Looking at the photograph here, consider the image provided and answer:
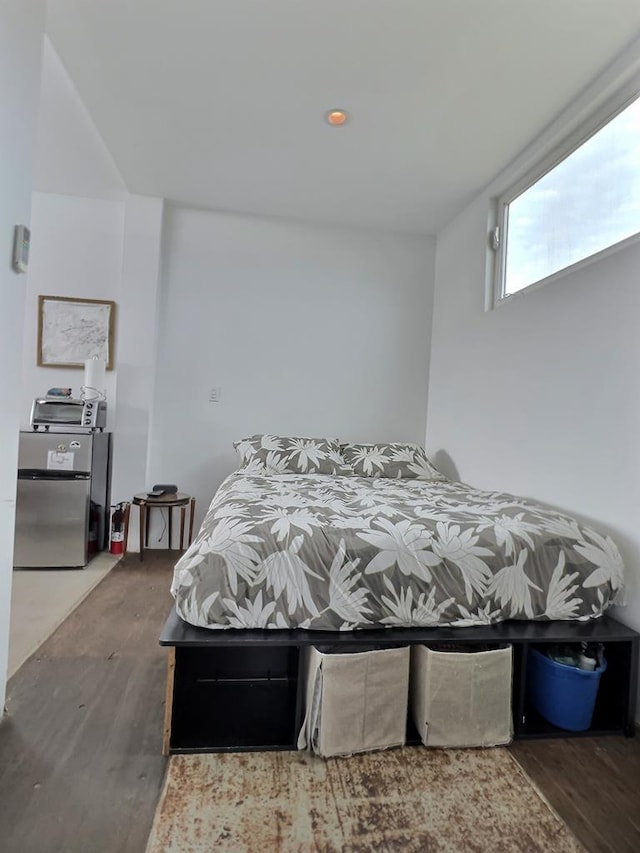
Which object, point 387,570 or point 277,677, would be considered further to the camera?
point 277,677

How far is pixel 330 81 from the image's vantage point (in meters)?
1.94

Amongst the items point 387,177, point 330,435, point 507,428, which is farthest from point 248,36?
point 330,435

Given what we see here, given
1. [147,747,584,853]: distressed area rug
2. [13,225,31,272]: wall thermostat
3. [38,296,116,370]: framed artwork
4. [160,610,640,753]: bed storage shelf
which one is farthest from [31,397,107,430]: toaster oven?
[147,747,584,853]: distressed area rug

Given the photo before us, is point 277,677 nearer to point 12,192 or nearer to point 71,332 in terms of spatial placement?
point 12,192

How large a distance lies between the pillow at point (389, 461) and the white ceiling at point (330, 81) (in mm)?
1692

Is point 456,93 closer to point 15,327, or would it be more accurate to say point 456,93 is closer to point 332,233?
point 332,233

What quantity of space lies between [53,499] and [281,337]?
1.87m

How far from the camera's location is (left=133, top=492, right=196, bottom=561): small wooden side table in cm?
286

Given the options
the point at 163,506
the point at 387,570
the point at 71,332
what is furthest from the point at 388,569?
the point at 71,332

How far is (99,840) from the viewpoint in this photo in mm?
1040

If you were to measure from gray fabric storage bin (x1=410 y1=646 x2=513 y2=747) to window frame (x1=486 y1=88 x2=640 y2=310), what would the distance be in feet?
5.37

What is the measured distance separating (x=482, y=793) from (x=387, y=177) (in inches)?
115

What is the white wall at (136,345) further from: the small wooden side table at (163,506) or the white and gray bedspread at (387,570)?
the white and gray bedspread at (387,570)

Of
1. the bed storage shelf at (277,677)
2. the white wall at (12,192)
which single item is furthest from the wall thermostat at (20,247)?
the bed storage shelf at (277,677)
